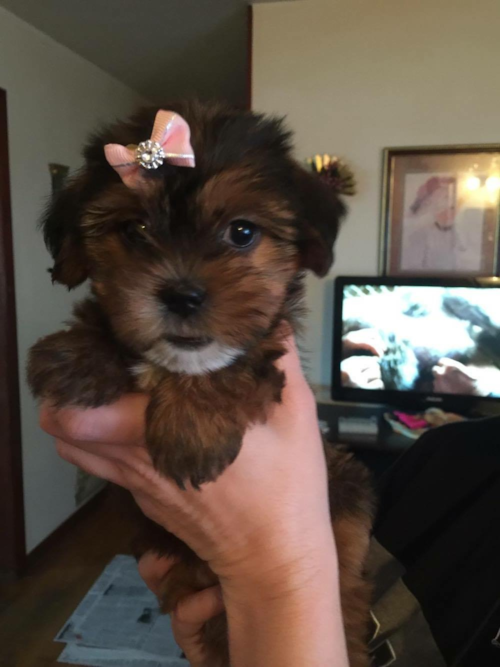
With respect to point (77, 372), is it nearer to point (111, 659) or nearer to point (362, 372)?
point (111, 659)

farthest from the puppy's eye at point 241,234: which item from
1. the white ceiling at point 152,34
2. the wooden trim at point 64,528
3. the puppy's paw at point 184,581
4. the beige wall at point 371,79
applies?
the wooden trim at point 64,528

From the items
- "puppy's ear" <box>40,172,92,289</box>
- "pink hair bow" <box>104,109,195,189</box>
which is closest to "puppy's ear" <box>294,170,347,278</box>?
"pink hair bow" <box>104,109,195,189</box>

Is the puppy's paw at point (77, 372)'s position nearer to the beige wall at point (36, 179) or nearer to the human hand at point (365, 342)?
the human hand at point (365, 342)

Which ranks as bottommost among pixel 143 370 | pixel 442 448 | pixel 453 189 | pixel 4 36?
pixel 442 448

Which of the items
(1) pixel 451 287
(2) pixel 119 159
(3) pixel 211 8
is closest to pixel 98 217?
(2) pixel 119 159

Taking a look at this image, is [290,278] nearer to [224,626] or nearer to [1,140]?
[224,626]

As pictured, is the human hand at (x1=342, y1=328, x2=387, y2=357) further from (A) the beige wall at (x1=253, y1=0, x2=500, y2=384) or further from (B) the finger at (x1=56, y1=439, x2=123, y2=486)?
(B) the finger at (x1=56, y1=439, x2=123, y2=486)
